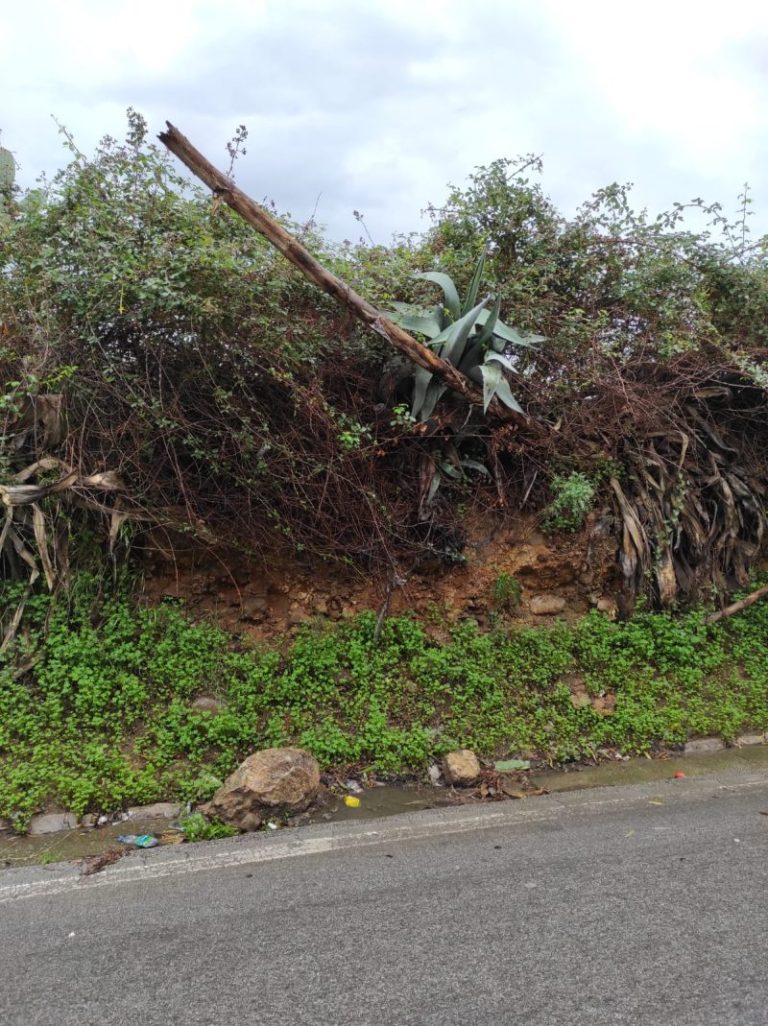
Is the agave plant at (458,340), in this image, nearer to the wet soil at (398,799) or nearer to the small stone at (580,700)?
the small stone at (580,700)

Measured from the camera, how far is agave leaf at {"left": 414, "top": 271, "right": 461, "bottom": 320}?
5164mm

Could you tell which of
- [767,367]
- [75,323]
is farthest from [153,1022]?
[767,367]

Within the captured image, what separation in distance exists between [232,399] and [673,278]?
434cm

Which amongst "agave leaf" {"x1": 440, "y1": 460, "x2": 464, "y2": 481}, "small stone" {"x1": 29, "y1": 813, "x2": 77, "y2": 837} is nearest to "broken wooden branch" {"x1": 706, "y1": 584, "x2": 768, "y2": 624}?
"agave leaf" {"x1": 440, "y1": 460, "x2": 464, "y2": 481}

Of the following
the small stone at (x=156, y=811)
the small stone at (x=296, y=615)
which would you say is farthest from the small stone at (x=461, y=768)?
the small stone at (x=156, y=811)

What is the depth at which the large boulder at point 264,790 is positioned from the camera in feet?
12.3

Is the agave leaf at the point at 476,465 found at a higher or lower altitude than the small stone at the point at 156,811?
higher

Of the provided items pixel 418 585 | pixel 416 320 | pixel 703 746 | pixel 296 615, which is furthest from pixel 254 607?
pixel 703 746

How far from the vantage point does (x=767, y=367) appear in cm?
612

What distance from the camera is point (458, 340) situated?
16.4 feet

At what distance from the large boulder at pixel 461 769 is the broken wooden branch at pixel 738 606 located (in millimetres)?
2736

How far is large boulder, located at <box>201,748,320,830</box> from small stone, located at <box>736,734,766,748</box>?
3183mm

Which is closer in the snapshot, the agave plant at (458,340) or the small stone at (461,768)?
the small stone at (461,768)

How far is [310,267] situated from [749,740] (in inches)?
184
